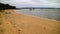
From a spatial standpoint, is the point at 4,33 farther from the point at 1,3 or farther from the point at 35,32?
the point at 1,3

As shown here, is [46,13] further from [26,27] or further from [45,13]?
[26,27]

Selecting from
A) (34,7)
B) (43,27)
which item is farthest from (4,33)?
(34,7)

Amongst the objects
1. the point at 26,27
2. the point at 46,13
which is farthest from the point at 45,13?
the point at 26,27

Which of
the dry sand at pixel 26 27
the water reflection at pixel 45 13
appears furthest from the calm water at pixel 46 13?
the dry sand at pixel 26 27

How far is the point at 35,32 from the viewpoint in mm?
2959

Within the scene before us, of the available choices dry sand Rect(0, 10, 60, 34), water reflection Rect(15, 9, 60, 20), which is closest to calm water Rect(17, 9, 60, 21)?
water reflection Rect(15, 9, 60, 20)

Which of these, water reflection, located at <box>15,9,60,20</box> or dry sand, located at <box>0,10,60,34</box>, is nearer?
dry sand, located at <box>0,10,60,34</box>

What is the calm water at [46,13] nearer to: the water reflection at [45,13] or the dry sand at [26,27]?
the water reflection at [45,13]

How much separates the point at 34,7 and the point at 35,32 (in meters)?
2.23

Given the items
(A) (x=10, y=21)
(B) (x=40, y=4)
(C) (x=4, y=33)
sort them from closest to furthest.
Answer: (C) (x=4, y=33) < (A) (x=10, y=21) < (B) (x=40, y=4)

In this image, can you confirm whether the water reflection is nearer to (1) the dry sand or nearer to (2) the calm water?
(2) the calm water

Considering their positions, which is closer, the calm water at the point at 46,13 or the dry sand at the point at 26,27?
the dry sand at the point at 26,27

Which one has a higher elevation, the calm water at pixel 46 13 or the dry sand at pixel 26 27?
the calm water at pixel 46 13

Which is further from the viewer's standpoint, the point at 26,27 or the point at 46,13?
the point at 46,13
